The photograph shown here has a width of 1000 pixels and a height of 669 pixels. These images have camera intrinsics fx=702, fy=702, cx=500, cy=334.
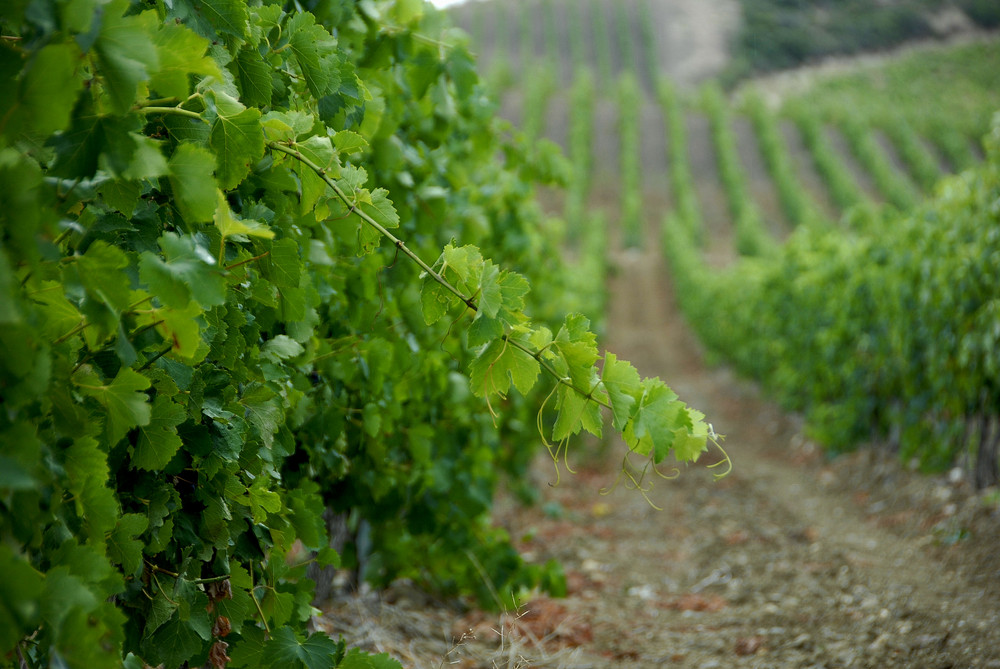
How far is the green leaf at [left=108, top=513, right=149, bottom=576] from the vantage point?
1162 mm

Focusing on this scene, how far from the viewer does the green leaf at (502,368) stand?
131 cm

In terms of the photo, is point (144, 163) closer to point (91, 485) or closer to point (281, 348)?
point (91, 485)

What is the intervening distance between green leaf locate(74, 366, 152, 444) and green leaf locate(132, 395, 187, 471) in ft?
0.35

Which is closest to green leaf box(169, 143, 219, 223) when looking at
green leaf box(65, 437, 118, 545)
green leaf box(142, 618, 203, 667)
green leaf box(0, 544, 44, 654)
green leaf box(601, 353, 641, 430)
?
green leaf box(65, 437, 118, 545)

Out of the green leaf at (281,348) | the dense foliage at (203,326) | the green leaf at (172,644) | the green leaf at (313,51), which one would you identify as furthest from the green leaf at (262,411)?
the green leaf at (313,51)

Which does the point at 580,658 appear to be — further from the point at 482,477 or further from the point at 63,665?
the point at 63,665

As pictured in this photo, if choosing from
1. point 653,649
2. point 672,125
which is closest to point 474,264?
point 653,649

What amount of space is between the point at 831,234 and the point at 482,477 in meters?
6.17

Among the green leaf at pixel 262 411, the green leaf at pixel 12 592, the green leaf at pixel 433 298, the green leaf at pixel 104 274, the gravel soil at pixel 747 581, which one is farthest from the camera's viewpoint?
the gravel soil at pixel 747 581

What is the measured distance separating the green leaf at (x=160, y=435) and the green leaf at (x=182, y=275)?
237mm

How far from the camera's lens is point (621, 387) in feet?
4.15

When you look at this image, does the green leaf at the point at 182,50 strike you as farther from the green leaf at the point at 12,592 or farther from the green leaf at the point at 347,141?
the green leaf at the point at 12,592

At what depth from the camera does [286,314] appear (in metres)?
1.52

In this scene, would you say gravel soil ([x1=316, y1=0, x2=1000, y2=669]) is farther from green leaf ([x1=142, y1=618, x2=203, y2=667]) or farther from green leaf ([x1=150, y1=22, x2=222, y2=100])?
green leaf ([x1=150, y1=22, x2=222, y2=100])
